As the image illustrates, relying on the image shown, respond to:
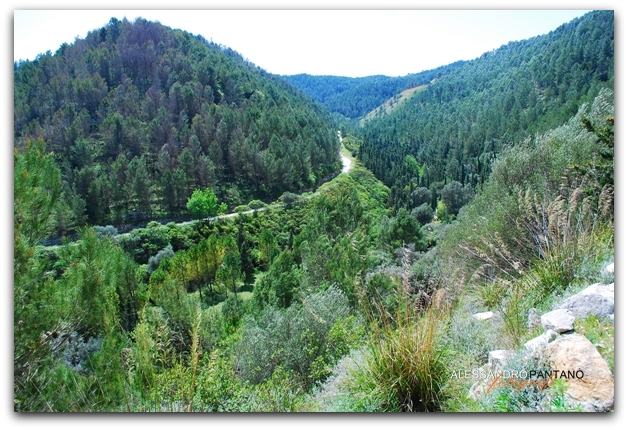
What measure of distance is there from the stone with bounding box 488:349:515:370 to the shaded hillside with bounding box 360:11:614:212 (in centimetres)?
4910

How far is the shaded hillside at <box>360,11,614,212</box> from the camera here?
59469mm

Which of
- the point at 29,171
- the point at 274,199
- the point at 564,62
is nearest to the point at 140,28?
the point at 274,199

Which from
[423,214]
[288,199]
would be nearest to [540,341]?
[288,199]

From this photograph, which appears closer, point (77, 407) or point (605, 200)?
point (77, 407)

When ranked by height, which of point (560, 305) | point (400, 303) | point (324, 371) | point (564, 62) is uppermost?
point (564, 62)

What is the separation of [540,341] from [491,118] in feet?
284

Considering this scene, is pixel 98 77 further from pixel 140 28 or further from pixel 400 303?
pixel 400 303

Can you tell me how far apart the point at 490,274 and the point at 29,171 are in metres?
7.27

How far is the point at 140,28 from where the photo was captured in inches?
3415

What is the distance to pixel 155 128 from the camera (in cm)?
6244

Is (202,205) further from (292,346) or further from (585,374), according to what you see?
(585,374)

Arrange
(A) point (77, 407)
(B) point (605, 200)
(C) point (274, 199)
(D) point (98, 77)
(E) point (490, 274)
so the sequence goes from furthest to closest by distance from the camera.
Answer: (D) point (98, 77), (C) point (274, 199), (E) point (490, 274), (B) point (605, 200), (A) point (77, 407)

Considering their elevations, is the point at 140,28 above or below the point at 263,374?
above

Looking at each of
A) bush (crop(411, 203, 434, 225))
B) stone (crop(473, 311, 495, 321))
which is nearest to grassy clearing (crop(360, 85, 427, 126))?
bush (crop(411, 203, 434, 225))
